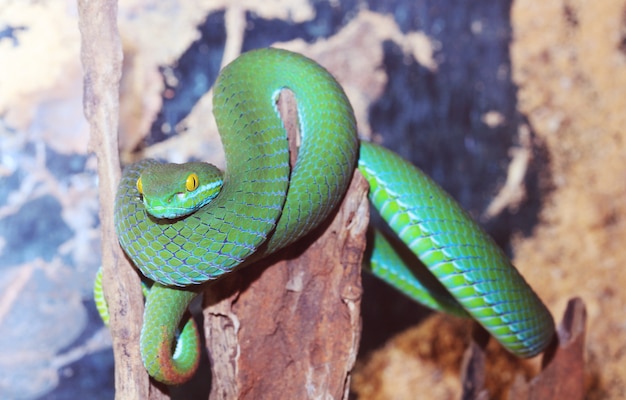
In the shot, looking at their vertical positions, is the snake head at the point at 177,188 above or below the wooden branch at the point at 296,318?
above

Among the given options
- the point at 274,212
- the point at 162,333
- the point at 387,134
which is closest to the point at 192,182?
the point at 274,212

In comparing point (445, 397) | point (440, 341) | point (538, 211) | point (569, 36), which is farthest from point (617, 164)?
point (445, 397)

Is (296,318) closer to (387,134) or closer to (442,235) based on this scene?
(442,235)

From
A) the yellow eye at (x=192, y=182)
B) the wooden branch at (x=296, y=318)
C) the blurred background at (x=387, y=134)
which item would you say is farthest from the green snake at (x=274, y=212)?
the blurred background at (x=387, y=134)

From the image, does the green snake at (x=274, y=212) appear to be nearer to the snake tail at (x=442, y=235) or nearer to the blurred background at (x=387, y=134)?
the snake tail at (x=442, y=235)

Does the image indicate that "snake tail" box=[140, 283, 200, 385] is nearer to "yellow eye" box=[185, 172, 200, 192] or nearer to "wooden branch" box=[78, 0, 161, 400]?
"wooden branch" box=[78, 0, 161, 400]

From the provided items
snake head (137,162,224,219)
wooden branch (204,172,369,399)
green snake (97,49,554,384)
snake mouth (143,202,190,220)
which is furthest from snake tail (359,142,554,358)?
snake mouth (143,202,190,220)
